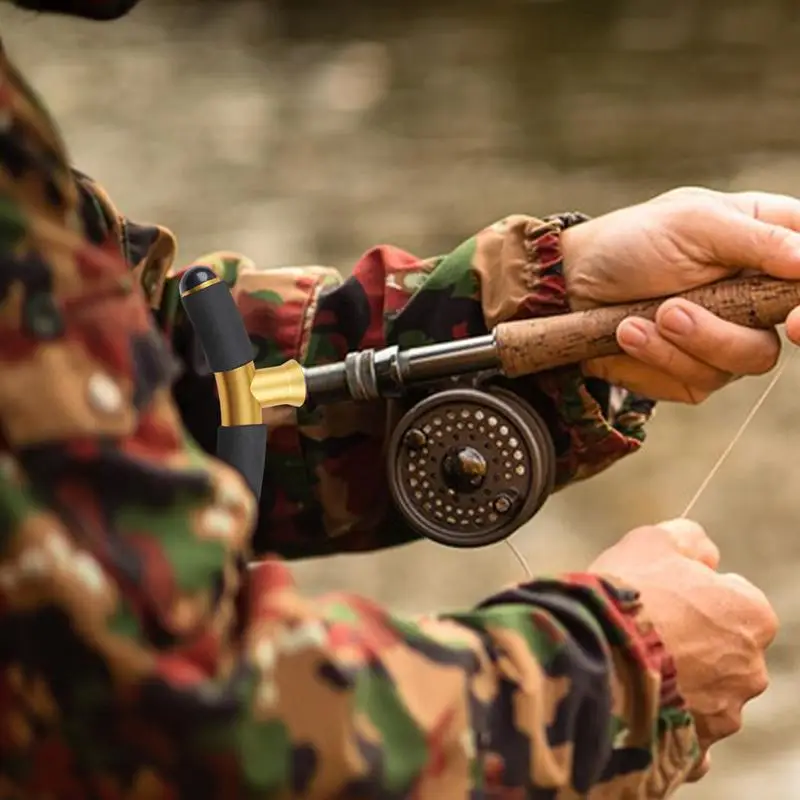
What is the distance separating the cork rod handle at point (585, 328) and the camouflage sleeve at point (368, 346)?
0.16ft

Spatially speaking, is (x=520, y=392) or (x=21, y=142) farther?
(x=520, y=392)

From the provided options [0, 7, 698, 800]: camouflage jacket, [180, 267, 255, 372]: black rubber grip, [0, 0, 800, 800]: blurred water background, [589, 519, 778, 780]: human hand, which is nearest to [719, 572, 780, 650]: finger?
[589, 519, 778, 780]: human hand

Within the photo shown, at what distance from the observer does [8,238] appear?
0.48 metres

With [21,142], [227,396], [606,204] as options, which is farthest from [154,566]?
[606,204]

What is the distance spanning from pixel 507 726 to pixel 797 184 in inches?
62.4

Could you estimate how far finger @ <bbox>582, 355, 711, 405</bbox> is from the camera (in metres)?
0.94

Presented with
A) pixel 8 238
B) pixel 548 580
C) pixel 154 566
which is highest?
pixel 8 238

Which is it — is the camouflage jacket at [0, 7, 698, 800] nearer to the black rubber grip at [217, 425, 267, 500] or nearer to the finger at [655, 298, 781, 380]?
the black rubber grip at [217, 425, 267, 500]

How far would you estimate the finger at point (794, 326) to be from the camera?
2.76 feet

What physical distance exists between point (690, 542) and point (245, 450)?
283 mm

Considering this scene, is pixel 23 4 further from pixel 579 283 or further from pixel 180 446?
pixel 579 283

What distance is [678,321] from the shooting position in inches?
34.8

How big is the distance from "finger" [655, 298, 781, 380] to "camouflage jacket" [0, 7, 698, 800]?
30 centimetres

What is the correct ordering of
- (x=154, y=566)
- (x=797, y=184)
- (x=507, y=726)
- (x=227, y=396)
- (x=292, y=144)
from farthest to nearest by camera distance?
1. (x=292, y=144)
2. (x=797, y=184)
3. (x=227, y=396)
4. (x=507, y=726)
5. (x=154, y=566)
